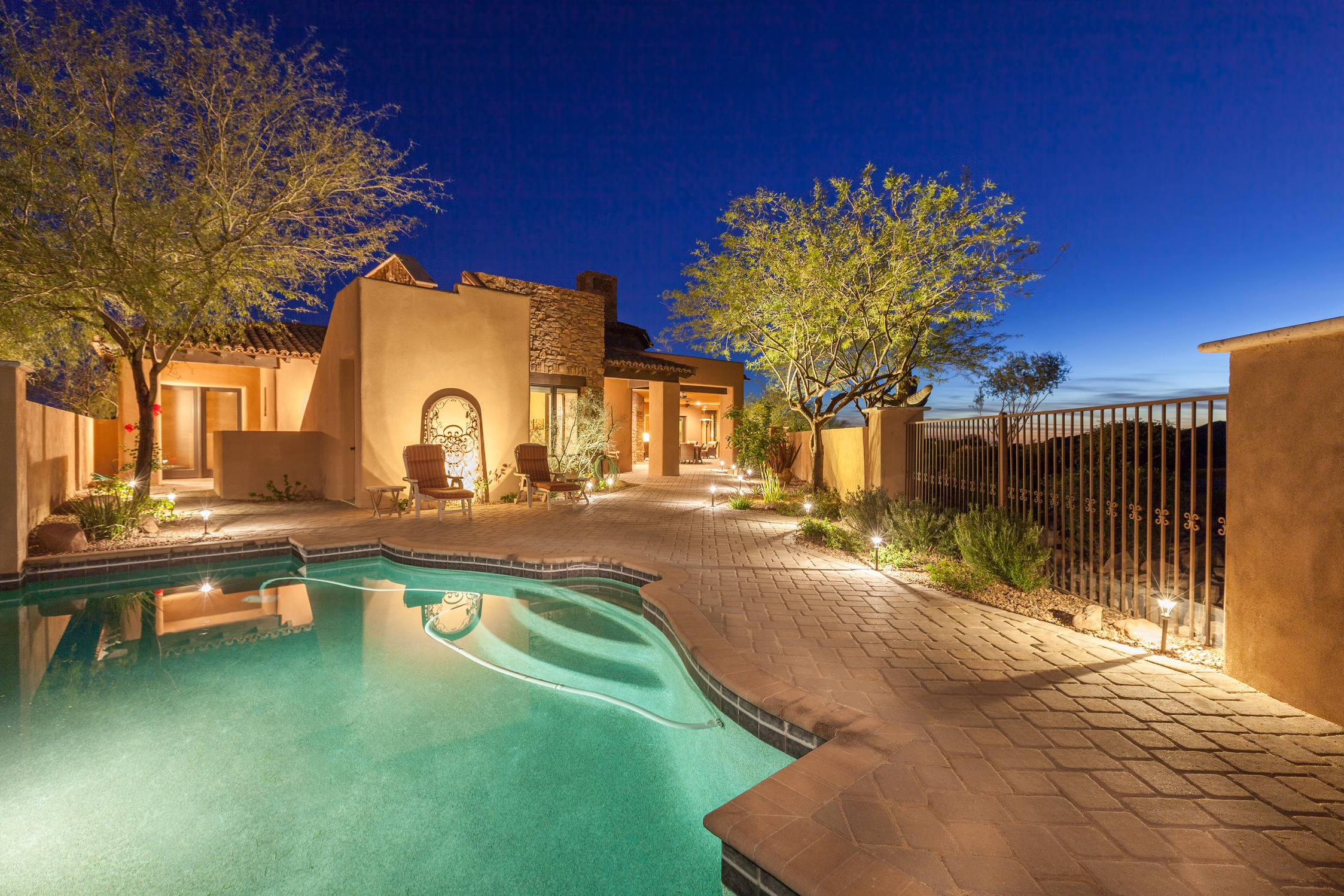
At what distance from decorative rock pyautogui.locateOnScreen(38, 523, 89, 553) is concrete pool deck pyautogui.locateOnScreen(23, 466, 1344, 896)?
261 inches

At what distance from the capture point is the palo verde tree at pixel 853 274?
8297mm

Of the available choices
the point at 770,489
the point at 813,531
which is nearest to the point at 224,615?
the point at 813,531

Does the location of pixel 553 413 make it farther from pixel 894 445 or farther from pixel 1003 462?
pixel 1003 462

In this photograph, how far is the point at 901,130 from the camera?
15406 millimetres

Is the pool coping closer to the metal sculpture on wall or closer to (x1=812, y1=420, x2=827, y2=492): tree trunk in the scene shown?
the metal sculpture on wall

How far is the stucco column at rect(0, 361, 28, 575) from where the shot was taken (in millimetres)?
5117

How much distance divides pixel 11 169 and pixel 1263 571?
10485 millimetres

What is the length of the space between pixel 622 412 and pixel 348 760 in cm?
1501

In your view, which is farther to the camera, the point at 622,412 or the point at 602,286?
the point at 602,286

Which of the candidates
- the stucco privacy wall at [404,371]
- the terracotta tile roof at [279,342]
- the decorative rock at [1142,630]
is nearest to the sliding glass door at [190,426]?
the terracotta tile roof at [279,342]

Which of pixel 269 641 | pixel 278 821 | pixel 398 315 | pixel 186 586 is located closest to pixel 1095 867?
pixel 278 821

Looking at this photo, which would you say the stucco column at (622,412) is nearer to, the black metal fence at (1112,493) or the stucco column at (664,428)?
the stucco column at (664,428)

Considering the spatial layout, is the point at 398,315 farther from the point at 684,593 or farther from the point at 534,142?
the point at 534,142

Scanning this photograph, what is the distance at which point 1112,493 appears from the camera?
401 centimetres
